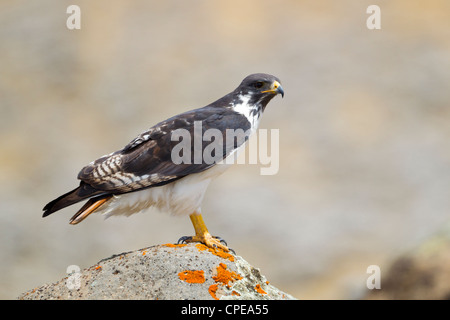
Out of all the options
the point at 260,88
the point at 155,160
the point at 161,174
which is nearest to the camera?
the point at 161,174

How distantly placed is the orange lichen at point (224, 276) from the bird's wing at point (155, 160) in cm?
126

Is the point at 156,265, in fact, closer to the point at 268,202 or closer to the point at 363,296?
the point at 363,296

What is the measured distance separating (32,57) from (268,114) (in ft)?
35.0

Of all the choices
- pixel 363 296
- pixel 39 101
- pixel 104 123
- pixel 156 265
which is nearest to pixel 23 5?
pixel 39 101

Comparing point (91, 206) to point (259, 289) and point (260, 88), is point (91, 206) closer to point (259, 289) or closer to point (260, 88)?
point (259, 289)

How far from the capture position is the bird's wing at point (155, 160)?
7766 millimetres

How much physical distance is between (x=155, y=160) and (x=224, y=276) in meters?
1.71

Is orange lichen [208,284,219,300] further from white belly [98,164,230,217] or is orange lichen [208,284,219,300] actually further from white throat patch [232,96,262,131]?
white throat patch [232,96,262,131]

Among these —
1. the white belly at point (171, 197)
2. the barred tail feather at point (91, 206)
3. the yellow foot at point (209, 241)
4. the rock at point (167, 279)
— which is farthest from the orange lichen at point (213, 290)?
the barred tail feather at point (91, 206)

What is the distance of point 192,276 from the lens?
699 centimetres

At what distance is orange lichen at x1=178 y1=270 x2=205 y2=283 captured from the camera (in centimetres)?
695

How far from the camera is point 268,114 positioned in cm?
2462

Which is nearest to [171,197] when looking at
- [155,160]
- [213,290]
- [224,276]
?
[155,160]

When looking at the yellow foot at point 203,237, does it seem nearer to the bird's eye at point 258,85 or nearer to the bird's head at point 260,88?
the bird's head at point 260,88
